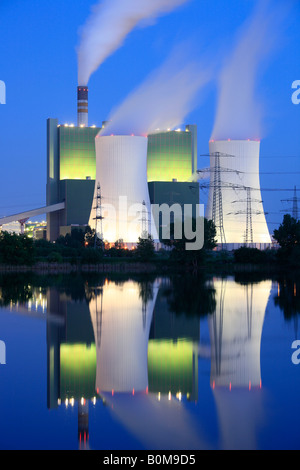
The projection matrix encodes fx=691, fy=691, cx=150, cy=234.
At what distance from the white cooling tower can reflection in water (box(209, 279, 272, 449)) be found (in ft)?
60.9

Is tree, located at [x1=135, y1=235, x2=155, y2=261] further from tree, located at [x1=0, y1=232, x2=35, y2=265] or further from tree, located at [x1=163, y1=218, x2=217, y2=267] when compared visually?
tree, located at [x1=0, y1=232, x2=35, y2=265]

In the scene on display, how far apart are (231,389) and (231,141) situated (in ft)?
84.5

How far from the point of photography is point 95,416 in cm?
443

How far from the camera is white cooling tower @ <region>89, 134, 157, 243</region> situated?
96.1 ft

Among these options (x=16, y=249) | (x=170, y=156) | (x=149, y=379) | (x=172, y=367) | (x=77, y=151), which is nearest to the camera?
(x=149, y=379)

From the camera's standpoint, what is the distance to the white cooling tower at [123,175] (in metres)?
29.3

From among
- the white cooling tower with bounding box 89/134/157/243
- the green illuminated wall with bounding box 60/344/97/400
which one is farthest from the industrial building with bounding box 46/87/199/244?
the green illuminated wall with bounding box 60/344/97/400

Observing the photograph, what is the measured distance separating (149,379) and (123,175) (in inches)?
950

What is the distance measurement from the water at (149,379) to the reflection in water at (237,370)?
1 centimetres

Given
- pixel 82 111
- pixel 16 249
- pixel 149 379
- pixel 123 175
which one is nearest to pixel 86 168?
pixel 82 111

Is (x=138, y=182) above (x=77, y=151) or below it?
below

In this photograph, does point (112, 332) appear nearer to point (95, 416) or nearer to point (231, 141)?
point (95, 416)

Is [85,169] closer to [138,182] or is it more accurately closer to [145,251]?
[138,182]

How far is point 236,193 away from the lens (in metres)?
30.2
